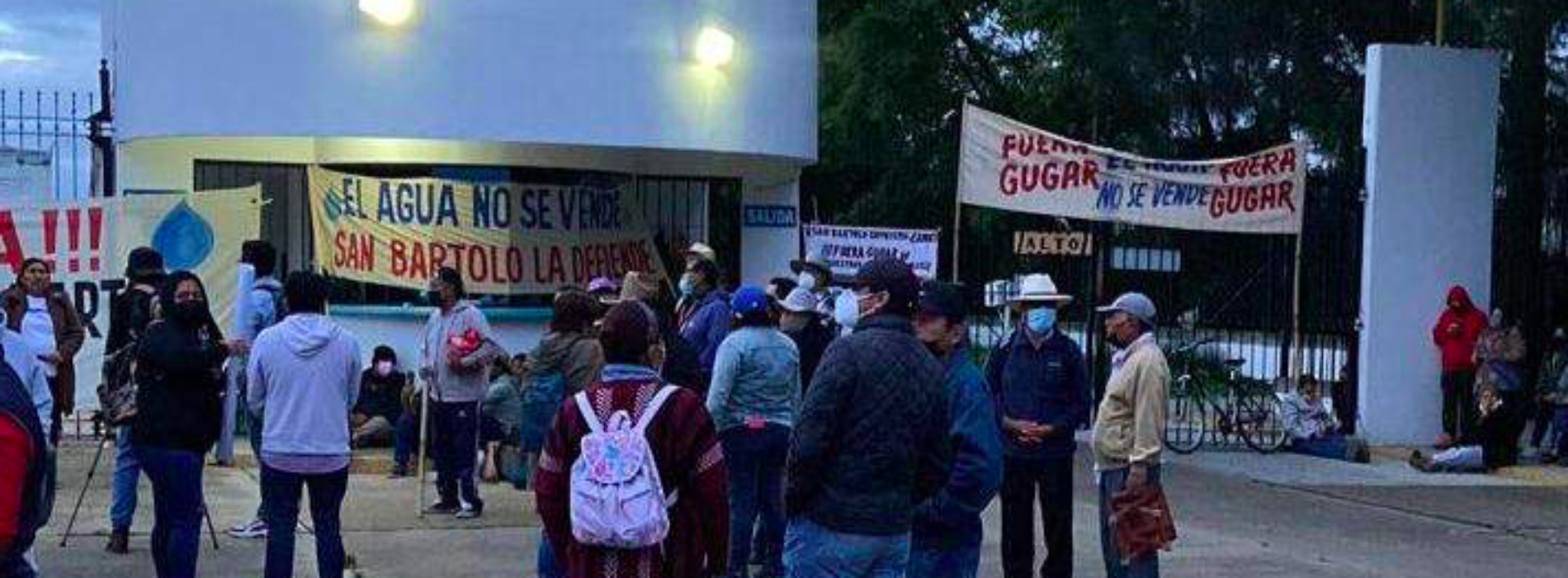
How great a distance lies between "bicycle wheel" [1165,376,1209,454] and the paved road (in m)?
1.26

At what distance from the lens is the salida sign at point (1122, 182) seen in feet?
62.3

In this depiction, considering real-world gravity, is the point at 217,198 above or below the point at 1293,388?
above

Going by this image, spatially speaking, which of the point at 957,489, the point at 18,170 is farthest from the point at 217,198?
the point at 957,489

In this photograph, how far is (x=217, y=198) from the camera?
16219 mm

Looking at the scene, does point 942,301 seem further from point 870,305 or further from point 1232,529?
point 1232,529

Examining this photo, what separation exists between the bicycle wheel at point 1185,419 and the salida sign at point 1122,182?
168 cm

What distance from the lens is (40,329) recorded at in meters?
12.2

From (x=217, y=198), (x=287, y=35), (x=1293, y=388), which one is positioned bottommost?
(x=1293, y=388)

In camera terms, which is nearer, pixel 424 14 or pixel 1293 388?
pixel 424 14

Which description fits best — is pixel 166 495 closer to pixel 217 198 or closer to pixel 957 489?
pixel 957 489

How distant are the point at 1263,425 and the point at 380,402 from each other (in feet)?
28.5

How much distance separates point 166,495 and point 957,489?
4079mm

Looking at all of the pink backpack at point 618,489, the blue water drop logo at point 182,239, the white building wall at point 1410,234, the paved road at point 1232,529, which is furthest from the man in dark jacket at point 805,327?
the white building wall at point 1410,234

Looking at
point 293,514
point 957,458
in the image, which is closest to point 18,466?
point 957,458
